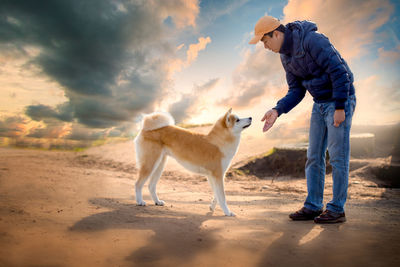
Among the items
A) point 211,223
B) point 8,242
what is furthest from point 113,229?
point 211,223

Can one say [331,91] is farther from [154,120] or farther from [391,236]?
[154,120]

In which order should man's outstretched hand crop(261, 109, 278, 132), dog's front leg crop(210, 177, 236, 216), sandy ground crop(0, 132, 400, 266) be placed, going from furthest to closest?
dog's front leg crop(210, 177, 236, 216) < man's outstretched hand crop(261, 109, 278, 132) < sandy ground crop(0, 132, 400, 266)

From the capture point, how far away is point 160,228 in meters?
2.61

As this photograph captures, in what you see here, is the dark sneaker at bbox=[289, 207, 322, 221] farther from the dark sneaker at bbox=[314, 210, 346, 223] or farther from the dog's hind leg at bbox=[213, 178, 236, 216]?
the dog's hind leg at bbox=[213, 178, 236, 216]

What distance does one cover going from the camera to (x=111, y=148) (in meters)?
15.4

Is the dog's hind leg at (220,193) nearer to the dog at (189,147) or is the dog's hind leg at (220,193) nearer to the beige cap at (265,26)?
the dog at (189,147)

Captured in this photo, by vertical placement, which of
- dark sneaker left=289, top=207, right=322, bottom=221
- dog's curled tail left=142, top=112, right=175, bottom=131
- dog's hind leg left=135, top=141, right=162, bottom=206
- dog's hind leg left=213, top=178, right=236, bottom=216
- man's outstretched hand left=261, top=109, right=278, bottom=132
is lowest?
dark sneaker left=289, top=207, right=322, bottom=221

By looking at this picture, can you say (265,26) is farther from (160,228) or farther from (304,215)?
(160,228)

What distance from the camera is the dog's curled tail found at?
4453 millimetres

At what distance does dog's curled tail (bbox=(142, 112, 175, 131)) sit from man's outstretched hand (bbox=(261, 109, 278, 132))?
192cm

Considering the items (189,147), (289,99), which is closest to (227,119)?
(189,147)

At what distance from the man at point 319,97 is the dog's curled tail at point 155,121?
1958 mm

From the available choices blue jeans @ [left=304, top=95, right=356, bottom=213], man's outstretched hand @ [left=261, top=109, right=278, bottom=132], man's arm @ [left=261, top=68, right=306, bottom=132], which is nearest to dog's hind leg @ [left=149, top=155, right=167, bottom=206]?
man's outstretched hand @ [left=261, top=109, right=278, bottom=132]

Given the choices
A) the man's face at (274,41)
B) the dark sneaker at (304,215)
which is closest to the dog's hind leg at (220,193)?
the dark sneaker at (304,215)
